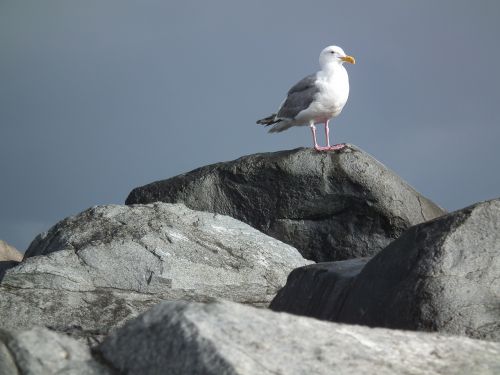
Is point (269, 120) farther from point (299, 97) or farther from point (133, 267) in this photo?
point (133, 267)

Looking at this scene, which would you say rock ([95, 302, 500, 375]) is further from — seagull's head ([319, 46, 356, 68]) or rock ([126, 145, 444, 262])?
seagull's head ([319, 46, 356, 68])

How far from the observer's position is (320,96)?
13898mm

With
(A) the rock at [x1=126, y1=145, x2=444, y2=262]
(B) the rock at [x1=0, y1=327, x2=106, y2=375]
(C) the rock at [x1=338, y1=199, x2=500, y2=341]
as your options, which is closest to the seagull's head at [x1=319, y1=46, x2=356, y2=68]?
(A) the rock at [x1=126, y1=145, x2=444, y2=262]

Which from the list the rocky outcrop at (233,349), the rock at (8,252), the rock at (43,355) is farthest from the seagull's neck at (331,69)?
the rock at (43,355)

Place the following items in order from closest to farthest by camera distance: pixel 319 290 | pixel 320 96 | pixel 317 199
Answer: pixel 319 290 < pixel 317 199 < pixel 320 96

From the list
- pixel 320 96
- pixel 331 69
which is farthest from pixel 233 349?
pixel 331 69

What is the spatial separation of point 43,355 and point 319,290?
2891 mm

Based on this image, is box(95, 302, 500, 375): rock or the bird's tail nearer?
box(95, 302, 500, 375): rock

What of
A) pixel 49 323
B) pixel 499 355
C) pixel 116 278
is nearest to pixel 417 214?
pixel 116 278

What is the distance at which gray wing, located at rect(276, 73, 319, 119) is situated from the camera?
45.9ft

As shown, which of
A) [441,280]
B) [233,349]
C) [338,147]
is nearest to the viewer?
[233,349]

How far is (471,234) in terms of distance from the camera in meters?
5.20

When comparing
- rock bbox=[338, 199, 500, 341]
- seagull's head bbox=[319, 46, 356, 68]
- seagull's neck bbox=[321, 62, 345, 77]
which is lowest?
rock bbox=[338, 199, 500, 341]

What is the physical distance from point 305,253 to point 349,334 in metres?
8.53
